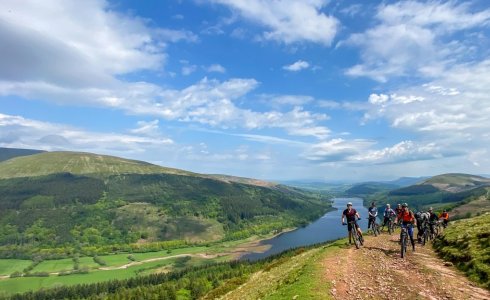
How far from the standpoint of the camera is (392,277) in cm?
2642

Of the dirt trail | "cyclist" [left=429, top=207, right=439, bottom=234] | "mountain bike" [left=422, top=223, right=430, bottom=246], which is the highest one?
"cyclist" [left=429, top=207, right=439, bottom=234]

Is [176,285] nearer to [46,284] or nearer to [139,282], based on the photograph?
[139,282]

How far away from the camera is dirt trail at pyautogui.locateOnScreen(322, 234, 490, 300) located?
74.8 ft

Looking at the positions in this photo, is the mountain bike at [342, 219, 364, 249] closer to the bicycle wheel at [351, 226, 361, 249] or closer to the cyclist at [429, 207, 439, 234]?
the bicycle wheel at [351, 226, 361, 249]

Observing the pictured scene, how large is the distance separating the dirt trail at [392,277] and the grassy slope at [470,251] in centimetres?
104

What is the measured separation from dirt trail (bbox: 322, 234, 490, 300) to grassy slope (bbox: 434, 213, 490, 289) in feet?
3.40

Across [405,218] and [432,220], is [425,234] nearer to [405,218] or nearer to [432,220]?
[432,220]

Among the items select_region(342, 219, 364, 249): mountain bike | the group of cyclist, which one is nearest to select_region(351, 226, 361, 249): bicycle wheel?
select_region(342, 219, 364, 249): mountain bike

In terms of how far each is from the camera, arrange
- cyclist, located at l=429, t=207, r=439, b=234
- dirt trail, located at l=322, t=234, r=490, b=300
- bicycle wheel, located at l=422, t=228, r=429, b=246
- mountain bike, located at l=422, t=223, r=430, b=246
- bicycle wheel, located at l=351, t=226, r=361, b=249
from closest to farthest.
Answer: dirt trail, located at l=322, t=234, r=490, b=300 < bicycle wheel, located at l=351, t=226, r=361, b=249 < bicycle wheel, located at l=422, t=228, r=429, b=246 < mountain bike, located at l=422, t=223, r=430, b=246 < cyclist, located at l=429, t=207, r=439, b=234

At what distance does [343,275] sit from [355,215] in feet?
39.3

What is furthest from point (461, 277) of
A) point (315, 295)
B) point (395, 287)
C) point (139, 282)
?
point (139, 282)

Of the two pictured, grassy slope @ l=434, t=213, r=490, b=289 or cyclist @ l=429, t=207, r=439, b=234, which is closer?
grassy slope @ l=434, t=213, r=490, b=289

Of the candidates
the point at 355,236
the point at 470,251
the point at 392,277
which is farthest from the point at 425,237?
the point at 392,277

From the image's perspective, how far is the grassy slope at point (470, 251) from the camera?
1107 inches
